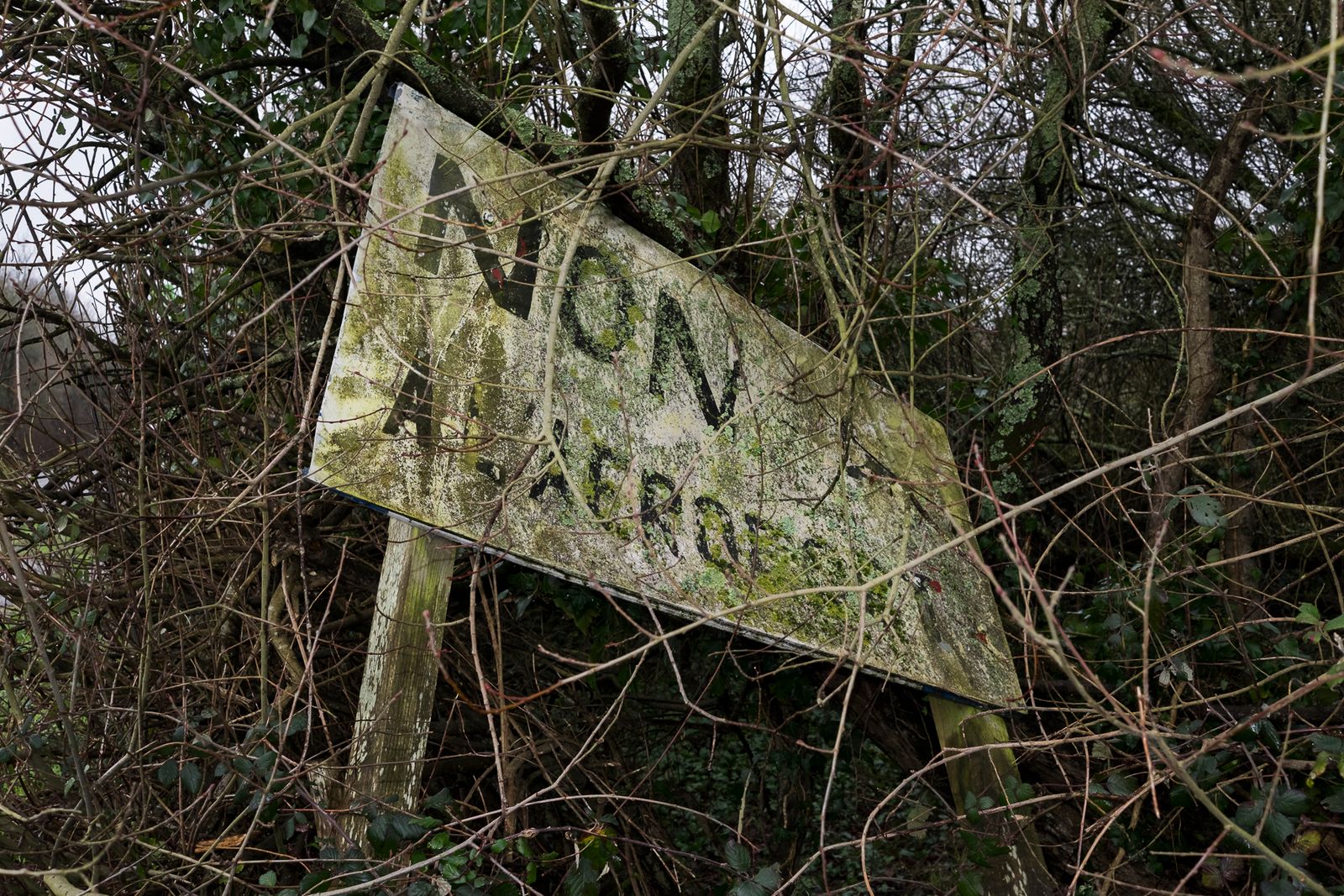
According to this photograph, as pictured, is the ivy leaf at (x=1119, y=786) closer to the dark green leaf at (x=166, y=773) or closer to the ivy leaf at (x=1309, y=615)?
the ivy leaf at (x=1309, y=615)

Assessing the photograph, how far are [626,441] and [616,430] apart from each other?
38 mm

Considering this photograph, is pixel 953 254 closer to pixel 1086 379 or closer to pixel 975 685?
pixel 1086 379

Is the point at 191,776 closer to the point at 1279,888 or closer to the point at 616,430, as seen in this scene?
the point at 616,430

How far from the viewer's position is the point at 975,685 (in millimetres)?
2920

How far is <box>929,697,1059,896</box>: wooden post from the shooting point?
2771 mm

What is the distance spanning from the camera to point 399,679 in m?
2.18

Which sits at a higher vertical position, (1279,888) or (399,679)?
(399,679)

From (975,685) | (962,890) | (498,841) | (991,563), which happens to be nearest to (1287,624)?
(991,563)

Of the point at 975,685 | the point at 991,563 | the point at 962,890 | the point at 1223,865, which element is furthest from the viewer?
the point at 991,563

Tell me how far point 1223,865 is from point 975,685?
29.7 inches

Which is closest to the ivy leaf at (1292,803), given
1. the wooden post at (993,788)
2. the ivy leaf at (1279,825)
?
the ivy leaf at (1279,825)

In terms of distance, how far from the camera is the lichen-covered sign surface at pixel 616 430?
2.11m

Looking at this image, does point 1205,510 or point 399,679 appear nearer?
point 399,679

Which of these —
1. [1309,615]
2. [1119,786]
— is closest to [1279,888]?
[1119,786]
